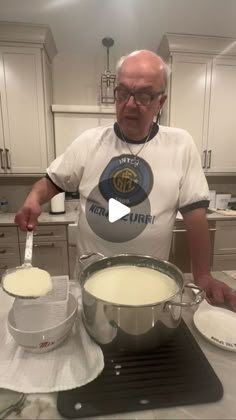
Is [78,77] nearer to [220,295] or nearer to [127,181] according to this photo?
[127,181]

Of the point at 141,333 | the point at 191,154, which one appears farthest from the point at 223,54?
the point at 141,333

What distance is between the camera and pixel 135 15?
1.78 meters

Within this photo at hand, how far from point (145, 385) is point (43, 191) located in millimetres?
729

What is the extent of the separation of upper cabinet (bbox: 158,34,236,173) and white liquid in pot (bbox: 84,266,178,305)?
6.39ft

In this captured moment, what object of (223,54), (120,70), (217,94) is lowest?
(120,70)

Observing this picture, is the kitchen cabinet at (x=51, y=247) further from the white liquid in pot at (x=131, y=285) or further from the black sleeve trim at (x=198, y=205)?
the white liquid in pot at (x=131, y=285)

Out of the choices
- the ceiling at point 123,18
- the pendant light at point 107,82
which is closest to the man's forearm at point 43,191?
the ceiling at point 123,18

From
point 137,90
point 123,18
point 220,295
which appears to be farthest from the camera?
point 123,18

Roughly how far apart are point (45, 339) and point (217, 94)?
2.43 meters

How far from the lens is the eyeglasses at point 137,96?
87 cm

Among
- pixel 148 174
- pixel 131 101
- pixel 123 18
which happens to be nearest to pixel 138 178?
pixel 148 174

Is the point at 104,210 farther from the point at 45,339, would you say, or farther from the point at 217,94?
the point at 217,94

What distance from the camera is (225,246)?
235 centimetres
